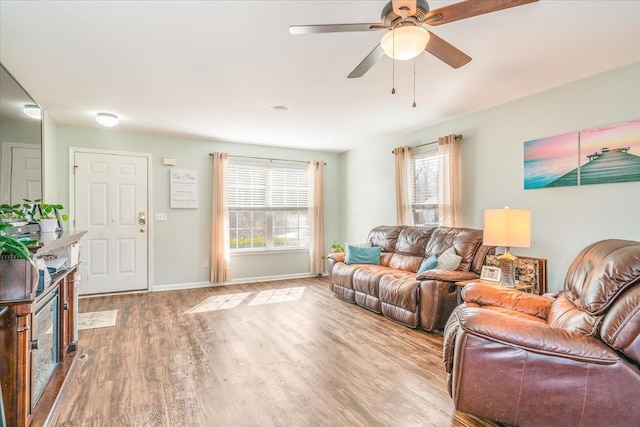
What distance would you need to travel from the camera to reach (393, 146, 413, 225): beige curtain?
488 centimetres

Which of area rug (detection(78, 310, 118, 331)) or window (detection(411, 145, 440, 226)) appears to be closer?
area rug (detection(78, 310, 118, 331))

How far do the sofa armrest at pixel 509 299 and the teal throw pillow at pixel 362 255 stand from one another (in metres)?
2.10

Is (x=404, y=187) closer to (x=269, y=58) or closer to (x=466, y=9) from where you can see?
(x=269, y=58)

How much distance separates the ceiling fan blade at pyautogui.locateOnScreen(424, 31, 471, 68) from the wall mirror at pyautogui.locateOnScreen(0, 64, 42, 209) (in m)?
2.55

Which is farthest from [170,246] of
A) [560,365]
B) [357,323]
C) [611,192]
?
[611,192]

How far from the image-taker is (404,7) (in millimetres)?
1629

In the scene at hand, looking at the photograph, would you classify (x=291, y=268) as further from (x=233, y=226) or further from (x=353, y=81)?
(x=353, y=81)

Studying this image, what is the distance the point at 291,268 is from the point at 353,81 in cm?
391

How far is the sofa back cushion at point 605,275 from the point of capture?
58.4 inches

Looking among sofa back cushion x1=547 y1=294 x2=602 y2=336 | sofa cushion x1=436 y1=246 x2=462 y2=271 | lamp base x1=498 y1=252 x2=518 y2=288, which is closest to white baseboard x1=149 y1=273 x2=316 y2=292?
sofa cushion x1=436 y1=246 x2=462 y2=271

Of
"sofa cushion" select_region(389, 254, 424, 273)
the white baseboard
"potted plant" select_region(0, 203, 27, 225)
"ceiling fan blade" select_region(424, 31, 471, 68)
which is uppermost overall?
"ceiling fan blade" select_region(424, 31, 471, 68)

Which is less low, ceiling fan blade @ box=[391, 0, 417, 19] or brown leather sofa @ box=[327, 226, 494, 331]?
ceiling fan blade @ box=[391, 0, 417, 19]

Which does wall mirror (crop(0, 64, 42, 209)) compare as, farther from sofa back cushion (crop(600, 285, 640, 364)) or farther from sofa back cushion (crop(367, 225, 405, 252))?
sofa back cushion (crop(367, 225, 405, 252))

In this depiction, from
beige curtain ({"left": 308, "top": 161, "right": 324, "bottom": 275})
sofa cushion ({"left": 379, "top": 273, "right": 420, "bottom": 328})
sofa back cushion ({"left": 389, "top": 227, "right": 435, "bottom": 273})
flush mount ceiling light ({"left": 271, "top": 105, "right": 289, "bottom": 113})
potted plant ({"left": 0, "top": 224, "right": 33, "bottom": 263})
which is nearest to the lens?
potted plant ({"left": 0, "top": 224, "right": 33, "bottom": 263})
